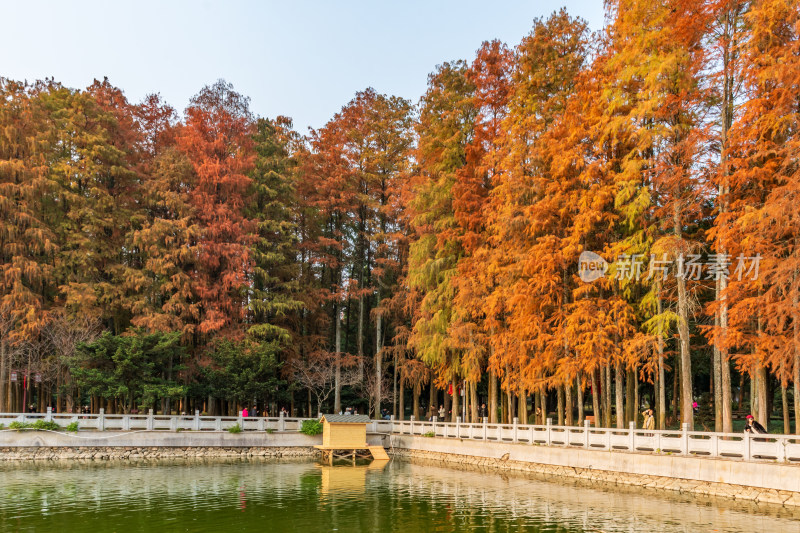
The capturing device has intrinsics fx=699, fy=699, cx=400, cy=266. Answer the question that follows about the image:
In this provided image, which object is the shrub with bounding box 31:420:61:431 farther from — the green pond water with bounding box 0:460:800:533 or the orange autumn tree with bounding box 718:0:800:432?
the orange autumn tree with bounding box 718:0:800:432

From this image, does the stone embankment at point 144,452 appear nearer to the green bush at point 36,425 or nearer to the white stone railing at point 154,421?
the green bush at point 36,425

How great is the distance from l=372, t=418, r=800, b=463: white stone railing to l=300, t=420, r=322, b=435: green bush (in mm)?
4307

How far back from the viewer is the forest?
20344 millimetres

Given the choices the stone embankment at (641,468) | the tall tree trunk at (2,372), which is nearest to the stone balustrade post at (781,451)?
the stone embankment at (641,468)

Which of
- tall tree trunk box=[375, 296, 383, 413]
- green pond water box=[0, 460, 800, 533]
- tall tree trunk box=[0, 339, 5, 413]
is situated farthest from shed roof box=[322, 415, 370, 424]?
tall tree trunk box=[0, 339, 5, 413]

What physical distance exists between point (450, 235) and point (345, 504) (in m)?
16.3

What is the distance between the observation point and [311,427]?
33.0 metres

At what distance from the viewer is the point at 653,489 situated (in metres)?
19.8

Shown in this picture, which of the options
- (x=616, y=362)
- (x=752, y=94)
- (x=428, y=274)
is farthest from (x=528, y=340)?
(x=752, y=94)

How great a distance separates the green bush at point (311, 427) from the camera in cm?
3288

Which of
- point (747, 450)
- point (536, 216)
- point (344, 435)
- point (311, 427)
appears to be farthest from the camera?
point (311, 427)

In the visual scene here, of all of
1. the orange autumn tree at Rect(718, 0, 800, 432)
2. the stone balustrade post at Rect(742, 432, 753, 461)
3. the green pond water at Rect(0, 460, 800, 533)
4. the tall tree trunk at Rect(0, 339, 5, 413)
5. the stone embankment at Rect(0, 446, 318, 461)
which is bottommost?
the stone embankment at Rect(0, 446, 318, 461)

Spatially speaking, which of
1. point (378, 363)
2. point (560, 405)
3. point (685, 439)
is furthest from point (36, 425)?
point (685, 439)

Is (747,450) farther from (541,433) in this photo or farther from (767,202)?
(541,433)
